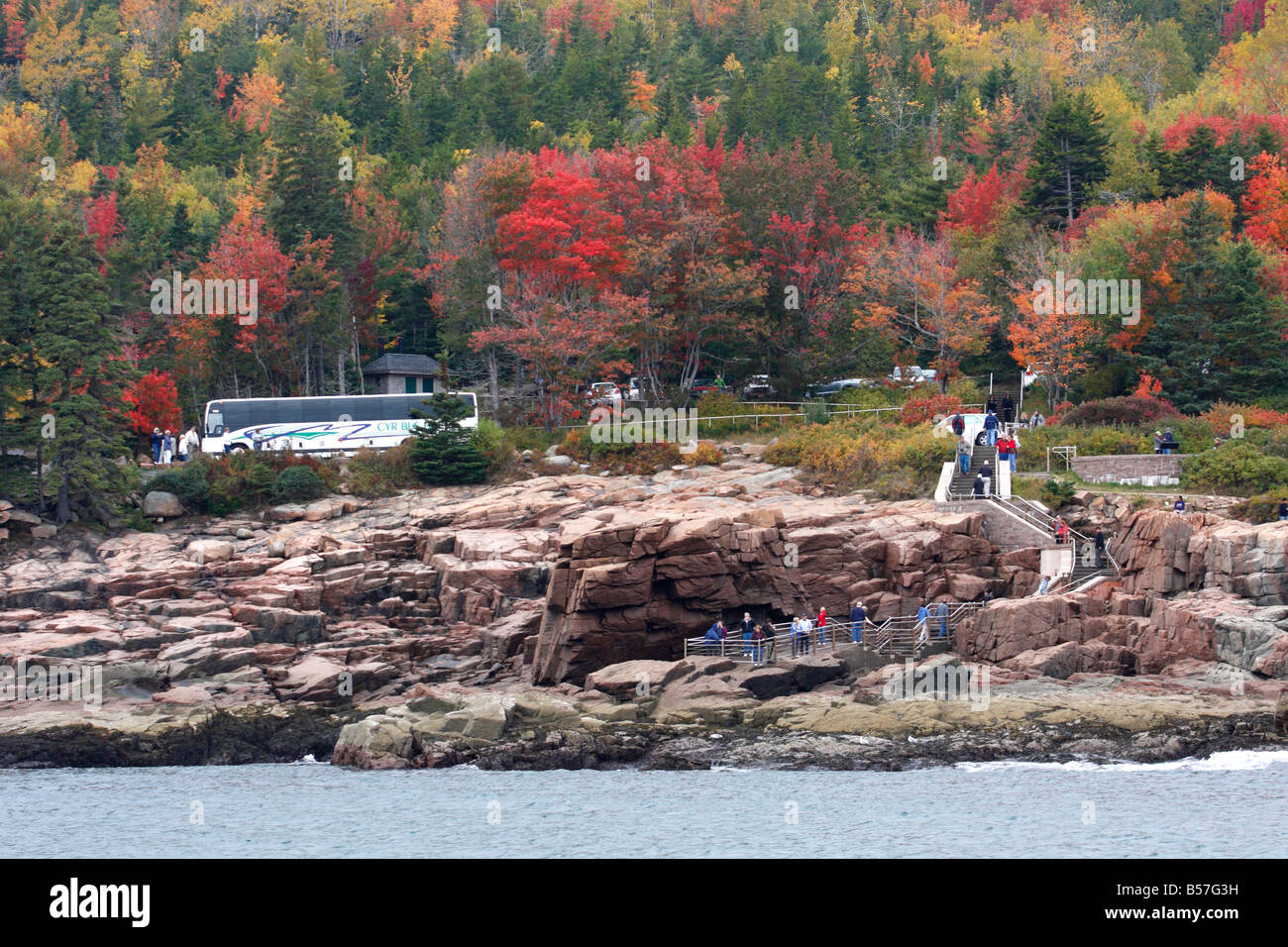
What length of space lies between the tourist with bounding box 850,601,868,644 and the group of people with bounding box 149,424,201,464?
27.7 metres

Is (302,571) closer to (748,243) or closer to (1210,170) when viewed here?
(748,243)

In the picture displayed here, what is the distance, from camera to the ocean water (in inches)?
1070

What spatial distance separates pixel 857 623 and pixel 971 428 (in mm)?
13472

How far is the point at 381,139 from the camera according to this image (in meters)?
100

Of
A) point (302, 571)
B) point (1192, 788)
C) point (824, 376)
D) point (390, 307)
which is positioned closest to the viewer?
point (1192, 788)

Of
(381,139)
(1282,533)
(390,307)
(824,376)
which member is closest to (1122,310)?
(824,376)

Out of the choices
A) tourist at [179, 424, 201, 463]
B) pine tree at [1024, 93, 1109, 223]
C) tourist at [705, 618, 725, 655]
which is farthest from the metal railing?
pine tree at [1024, 93, 1109, 223]

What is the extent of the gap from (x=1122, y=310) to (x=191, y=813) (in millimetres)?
37001

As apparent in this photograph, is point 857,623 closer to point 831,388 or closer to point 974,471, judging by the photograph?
point 974,471

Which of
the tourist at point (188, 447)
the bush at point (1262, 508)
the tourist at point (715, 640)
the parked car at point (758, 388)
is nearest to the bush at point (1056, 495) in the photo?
the bush at point (1262, 508)

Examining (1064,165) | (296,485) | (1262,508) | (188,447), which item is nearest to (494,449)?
(296,485)

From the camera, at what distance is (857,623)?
37031 mm

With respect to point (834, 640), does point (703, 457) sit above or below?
above

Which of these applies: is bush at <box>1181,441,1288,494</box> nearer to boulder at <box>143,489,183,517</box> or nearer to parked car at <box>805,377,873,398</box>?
parked car at <box>805,377,873,398</box>
